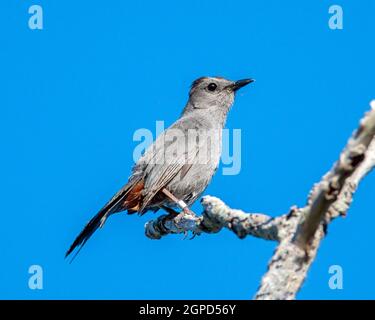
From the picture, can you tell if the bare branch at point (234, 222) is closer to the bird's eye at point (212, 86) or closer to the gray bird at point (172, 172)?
the gray bird at point (172, 172)

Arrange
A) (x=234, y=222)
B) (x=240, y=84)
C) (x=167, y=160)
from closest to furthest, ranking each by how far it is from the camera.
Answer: (x=234, y=222) → (x=167, y=160) → (x=240, y=84)

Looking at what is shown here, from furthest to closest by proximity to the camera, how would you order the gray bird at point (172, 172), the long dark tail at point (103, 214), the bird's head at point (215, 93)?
the bird's head at point (215, 93), the gray bird at point (172, 172), the long dark tail at point (103, 214)

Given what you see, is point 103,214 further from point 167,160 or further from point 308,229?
point 308,229

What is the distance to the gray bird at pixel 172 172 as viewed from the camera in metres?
7.22

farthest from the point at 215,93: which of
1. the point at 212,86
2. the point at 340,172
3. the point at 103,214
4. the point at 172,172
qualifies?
the point at 340,172

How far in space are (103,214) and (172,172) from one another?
102 centimetres

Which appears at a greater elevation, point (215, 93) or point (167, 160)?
point (215, 93)

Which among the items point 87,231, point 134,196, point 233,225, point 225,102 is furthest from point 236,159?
point 233,225

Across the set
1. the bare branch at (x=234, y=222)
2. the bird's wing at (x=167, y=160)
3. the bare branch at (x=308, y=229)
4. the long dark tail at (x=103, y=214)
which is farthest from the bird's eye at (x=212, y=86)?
the bare branch at (x=308, y=229)

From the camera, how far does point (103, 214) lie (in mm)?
6887

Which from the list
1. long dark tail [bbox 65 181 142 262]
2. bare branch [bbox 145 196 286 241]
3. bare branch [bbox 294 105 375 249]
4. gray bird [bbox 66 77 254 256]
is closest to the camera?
bare branch [bbox 294 105 375 249]

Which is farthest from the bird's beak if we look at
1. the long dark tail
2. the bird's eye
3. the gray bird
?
the long dark tail

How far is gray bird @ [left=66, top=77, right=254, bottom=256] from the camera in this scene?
7.22 metres

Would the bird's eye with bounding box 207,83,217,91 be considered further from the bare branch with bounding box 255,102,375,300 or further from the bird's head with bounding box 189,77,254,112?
the bare branch with bounding box 255,102,375,300
